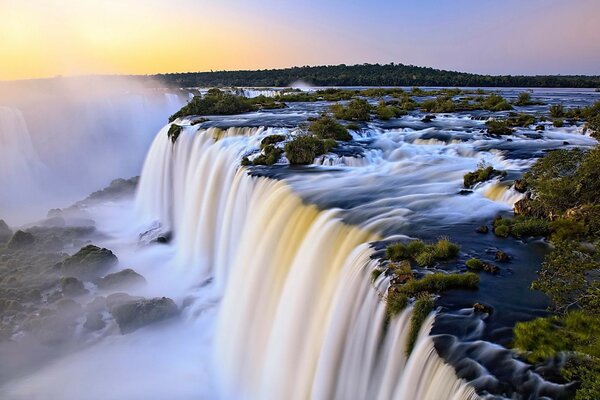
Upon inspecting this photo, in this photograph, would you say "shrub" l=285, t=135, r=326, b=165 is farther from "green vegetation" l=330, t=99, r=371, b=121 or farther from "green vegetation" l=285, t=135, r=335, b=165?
"green vegetation" l=330, t=99, r=371, b=121

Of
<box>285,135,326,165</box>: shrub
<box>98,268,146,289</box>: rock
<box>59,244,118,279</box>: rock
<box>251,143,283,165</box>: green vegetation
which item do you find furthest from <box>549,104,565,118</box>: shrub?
<box>59,244,118,279</box>: rock

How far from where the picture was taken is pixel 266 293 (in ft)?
39.5

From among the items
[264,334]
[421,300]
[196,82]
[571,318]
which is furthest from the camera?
[196,82]

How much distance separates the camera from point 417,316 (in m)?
7.19

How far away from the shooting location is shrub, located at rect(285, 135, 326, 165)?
59.6ft

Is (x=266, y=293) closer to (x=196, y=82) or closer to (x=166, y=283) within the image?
(x=166, y=283)

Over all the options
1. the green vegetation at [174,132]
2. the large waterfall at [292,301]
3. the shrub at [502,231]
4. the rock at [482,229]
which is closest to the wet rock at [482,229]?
the rock at [482,229]

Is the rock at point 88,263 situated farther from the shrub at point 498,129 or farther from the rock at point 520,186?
the shrub at point 498,129

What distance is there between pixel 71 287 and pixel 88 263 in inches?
73.5

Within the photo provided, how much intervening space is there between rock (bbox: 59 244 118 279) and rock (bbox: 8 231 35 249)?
3.86 meters

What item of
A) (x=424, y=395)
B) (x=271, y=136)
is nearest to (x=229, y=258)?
(x=271, y=136)

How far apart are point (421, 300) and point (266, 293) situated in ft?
18.0

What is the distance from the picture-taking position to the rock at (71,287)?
55.1 ft

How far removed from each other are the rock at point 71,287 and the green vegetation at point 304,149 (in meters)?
9.09
